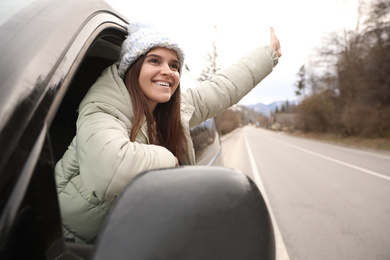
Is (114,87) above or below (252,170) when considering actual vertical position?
above

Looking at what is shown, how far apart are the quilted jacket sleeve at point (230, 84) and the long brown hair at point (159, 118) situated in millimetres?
316

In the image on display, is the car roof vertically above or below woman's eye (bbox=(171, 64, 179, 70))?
below

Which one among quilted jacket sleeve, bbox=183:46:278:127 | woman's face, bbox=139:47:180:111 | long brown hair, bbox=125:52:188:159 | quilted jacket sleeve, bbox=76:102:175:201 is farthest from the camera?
quilted jacket sleeve, bbox=183:46:278:127

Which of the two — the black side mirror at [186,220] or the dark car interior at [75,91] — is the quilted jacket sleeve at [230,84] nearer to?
the dark car interior at [75,91]

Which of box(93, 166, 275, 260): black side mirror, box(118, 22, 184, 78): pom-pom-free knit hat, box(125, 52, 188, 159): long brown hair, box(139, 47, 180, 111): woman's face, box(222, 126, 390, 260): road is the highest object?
box(118, 22, 184, 78): pom-pom-free knit hat

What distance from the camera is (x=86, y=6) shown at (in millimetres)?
931

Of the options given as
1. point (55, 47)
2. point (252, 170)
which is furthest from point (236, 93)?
point (252, 170)

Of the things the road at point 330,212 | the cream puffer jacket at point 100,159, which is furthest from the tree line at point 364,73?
the cream puffer jacket at point 100,159

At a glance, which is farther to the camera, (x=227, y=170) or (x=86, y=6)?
(x=86, y=6)

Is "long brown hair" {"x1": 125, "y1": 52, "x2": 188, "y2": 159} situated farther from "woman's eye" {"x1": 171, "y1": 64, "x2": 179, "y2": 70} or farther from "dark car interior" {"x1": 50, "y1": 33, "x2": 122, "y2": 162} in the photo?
"dark car interior" {"x1": 50, "y1": 33, "x2": 122, "y2": 162}

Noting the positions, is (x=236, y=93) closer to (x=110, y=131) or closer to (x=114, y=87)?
(x=114, y=87)

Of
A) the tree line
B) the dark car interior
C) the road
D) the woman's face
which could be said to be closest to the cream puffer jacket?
the woman's face

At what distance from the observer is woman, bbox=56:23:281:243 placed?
88 cm

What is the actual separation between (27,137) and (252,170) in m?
7.58
